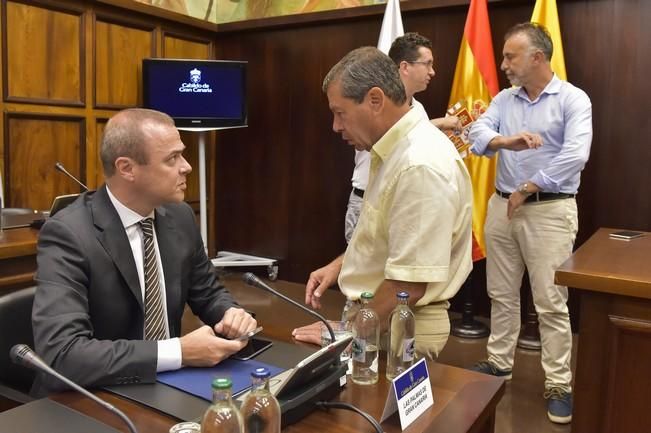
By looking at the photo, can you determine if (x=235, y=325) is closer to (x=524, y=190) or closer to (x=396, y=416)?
(x=396, y=416)

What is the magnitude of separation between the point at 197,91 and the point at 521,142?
2.81m

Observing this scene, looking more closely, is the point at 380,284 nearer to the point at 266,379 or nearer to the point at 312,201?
the point at 266,379

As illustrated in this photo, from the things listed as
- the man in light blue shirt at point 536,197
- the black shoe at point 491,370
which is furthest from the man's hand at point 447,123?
the black shoe at point 491,370

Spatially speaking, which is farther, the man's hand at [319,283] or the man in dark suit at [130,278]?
the man's hand at [319,283]

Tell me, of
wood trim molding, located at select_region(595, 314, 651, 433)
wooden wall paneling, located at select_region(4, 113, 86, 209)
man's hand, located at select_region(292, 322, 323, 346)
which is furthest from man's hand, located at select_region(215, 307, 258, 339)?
wooden wall paneling, located at select_region(4, 113, 86, 209)

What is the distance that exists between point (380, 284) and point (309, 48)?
11.8 ft

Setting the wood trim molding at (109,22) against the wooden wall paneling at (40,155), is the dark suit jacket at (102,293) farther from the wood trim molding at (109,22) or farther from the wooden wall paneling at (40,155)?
the wood trim molding at (109,22)

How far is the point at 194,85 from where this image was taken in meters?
4.68

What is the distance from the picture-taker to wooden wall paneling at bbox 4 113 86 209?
403cm

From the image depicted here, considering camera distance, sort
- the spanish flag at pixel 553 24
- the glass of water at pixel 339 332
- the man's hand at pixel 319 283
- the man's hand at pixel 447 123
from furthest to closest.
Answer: the spanish flag at pixel 553 24, the man's hand at pixel 447 123, the man's hand at pixel 319 283, the glass of water at pixel 339 332

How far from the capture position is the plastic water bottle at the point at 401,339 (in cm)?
127

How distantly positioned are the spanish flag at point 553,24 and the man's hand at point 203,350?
9.72 ft

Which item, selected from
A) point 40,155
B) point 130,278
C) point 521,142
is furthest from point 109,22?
point 130,278

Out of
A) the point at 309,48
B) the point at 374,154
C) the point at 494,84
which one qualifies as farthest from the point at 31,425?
the point at 309,48
